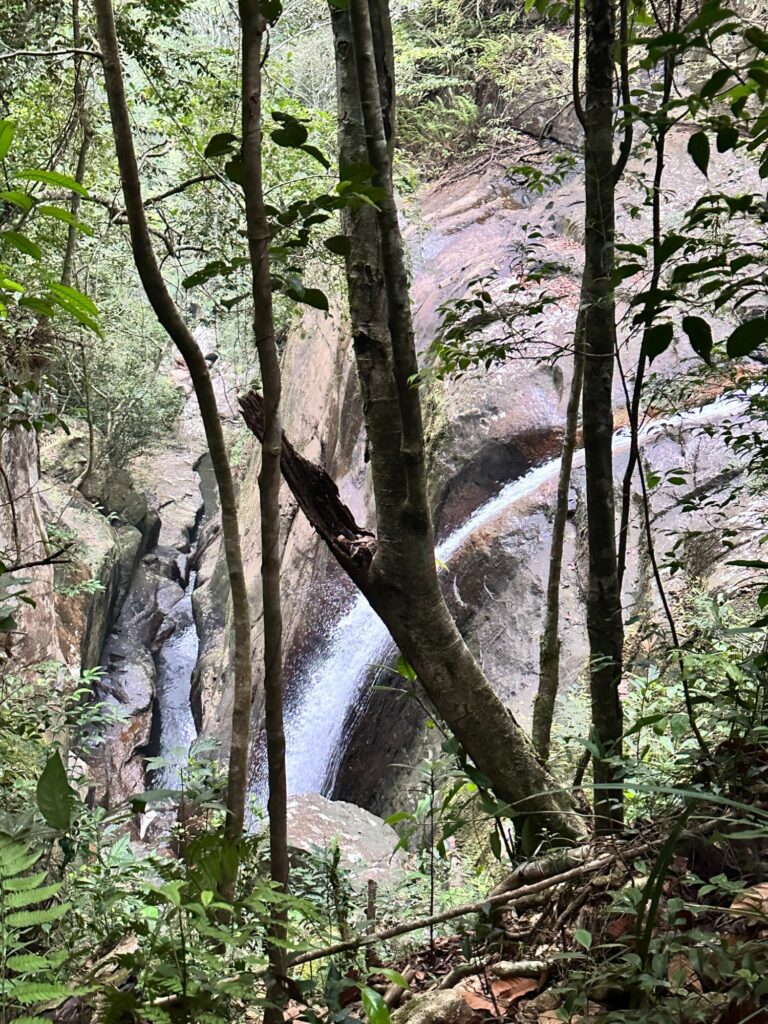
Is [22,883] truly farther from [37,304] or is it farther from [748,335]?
[748,335]

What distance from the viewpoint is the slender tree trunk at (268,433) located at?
132 cm

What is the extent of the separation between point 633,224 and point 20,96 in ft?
23.3

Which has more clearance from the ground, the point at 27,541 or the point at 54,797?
the point at 27,541

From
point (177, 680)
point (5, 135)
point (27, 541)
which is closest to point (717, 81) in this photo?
point (5, 135)

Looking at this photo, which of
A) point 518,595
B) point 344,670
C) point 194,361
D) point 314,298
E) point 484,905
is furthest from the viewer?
point 344,670

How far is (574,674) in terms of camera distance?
5895 mm

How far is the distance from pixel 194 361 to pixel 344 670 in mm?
6360

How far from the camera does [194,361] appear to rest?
1.62m

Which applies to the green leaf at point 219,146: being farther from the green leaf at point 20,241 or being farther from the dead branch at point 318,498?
the dead branch at point 318,498

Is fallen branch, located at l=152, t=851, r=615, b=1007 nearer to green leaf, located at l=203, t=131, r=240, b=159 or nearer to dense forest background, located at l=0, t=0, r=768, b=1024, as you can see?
dense forest background, located at l=0, t=0, r=768, b=1024

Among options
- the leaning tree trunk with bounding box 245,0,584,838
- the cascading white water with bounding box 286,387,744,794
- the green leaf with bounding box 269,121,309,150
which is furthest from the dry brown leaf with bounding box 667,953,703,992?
the cascading white water with bounding box 286,387,744,794

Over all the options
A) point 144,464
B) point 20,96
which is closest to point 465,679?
point 20,96

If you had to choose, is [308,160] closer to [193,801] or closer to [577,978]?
[193,801]

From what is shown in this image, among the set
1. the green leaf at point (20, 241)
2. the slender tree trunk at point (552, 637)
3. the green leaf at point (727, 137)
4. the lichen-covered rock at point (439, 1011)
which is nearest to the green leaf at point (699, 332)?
the green leaf at point (727, 137)
